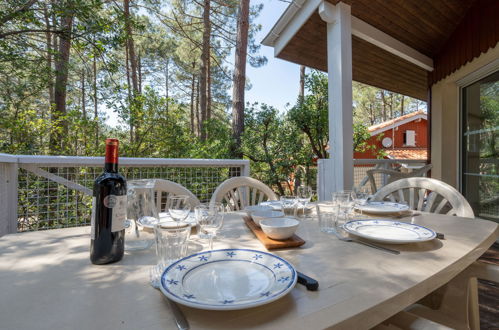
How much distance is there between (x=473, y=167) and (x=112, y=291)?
14.8 ft

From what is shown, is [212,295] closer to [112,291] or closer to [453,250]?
[112,291]

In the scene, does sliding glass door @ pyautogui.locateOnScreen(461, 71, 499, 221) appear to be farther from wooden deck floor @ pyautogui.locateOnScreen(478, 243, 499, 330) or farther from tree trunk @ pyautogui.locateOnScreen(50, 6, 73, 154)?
tree trunk @ pyautogui.locateOnScreen(50, 6, 73, 154)

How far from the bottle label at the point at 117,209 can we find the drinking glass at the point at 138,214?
132 millimetres

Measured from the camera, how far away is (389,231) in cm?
113

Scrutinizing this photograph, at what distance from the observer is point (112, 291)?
65cm

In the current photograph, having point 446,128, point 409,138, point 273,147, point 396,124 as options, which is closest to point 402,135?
point 409,138

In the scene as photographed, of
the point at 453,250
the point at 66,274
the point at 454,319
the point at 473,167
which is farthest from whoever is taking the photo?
the point at 473,167

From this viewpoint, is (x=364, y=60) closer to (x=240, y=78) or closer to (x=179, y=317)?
(x=240, y=78)

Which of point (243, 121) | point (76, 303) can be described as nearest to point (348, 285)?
point (76, 303)

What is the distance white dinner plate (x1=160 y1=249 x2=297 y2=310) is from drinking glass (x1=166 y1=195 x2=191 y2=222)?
0.34 m

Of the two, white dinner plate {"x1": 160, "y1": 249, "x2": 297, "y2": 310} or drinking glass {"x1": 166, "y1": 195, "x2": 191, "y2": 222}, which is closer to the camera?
white dinner plate {"x1": 160, "y1": 249, "x2": 297, "y2": 310}

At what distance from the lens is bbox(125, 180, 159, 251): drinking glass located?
0.96 meters

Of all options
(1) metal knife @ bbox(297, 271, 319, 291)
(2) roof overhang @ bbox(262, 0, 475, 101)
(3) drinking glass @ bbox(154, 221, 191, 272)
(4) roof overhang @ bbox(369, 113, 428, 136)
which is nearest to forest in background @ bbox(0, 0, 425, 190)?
(2) roof overhang @ bbox(262, 0, 475, 101)

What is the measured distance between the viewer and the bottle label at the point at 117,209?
79 cm
